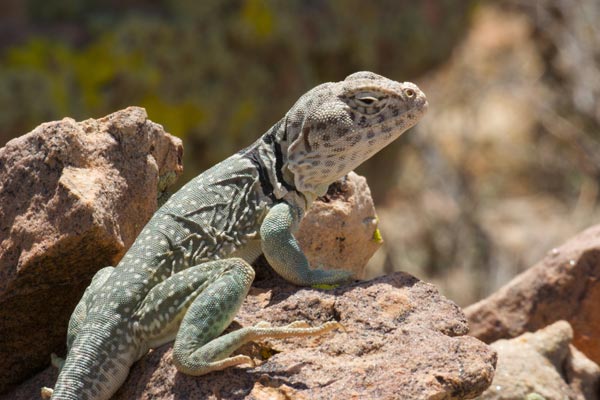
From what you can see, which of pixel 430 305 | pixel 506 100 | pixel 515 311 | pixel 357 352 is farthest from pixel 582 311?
pixel 506 100

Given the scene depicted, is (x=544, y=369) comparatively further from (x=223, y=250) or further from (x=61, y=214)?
(x=61, y=214)

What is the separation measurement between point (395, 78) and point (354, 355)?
340 inches

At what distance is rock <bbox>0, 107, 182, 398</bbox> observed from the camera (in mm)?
4598

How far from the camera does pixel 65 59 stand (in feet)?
35.0

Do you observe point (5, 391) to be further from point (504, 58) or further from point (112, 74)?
point (504, 58)

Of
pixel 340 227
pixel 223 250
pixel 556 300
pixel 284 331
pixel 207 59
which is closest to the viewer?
pixel 284 331

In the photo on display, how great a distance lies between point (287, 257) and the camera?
4.63 m

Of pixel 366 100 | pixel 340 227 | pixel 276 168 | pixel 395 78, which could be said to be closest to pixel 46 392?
pixel 276 168

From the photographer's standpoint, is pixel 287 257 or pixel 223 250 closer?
pixel 287 257

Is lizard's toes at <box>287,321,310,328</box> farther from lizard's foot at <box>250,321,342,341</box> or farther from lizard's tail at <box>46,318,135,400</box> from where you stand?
lizard's tail at <box>46,318,135,400</box>

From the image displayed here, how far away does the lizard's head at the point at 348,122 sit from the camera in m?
4.81

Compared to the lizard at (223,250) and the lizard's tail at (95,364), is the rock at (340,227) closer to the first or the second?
the lizard at (223,250)

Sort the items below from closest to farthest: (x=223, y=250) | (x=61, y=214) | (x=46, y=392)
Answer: (x=46, y=392), (x=61, y=214), (x=223, y=250)

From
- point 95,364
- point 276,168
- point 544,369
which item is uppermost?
point 276,168
